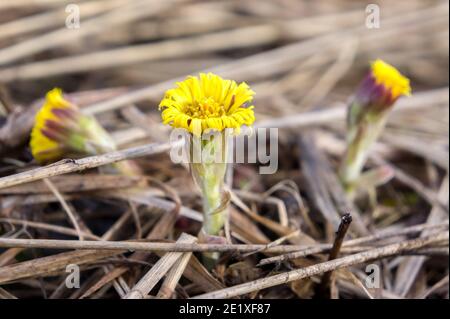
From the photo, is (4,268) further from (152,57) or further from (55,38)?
(152,57)

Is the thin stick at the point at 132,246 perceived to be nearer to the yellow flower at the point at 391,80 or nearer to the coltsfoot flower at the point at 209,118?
the coltsfoot flower at the point at 209,118

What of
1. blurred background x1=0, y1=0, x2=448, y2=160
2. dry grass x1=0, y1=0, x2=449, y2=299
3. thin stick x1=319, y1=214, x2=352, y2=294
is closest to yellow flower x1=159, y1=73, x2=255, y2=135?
dry grass x1=0, y1=0, x2=449, y2=299

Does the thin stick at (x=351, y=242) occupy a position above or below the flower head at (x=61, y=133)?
below

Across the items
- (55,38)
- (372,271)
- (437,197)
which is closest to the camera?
(372,271)

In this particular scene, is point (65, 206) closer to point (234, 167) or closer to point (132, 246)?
point (132, 246)

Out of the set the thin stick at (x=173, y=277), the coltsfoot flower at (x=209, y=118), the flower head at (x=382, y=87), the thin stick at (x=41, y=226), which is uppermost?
the flower head at (x=382, y=87)

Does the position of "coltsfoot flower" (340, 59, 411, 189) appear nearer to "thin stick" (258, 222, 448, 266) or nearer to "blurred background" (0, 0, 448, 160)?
"thin stick" (258, 222, 448, 266)

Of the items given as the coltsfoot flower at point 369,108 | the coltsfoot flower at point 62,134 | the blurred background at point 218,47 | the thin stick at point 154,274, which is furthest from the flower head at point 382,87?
the coltsfoot flower at point 62,134
